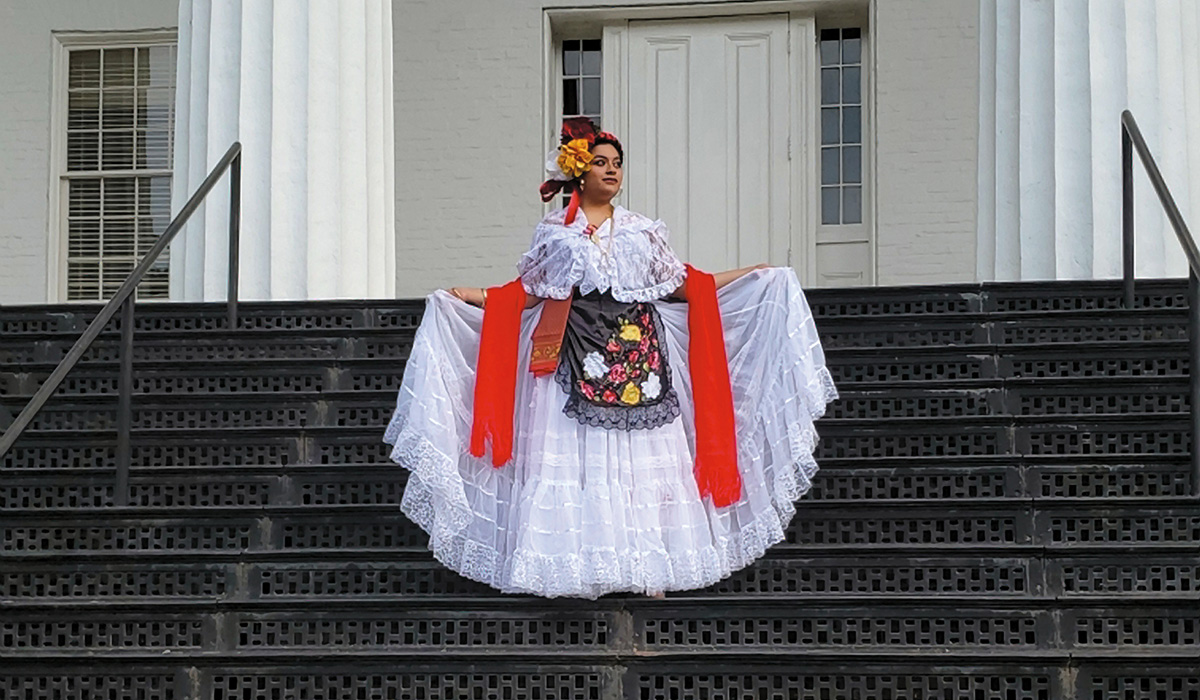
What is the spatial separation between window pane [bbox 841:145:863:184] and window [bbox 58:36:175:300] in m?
4.43

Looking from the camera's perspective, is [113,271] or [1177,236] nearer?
[1177,236]

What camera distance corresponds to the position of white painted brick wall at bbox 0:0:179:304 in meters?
13.2

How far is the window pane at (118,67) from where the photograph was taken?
13.5 m

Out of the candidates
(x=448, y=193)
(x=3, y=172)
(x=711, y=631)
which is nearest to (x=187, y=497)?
(x=711, y=631)

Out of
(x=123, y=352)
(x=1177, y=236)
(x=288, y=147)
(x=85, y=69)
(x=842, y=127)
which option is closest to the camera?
(x=123, y=352)

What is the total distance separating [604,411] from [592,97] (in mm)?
6291

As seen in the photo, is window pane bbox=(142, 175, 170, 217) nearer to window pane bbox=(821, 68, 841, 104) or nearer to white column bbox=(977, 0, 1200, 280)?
window pane bbox=(821, 68, 841, 104)

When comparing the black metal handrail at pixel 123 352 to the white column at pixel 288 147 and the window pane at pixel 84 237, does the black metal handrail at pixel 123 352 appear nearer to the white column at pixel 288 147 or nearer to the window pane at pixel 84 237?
the white column at pixel 288 147

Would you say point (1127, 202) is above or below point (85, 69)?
below

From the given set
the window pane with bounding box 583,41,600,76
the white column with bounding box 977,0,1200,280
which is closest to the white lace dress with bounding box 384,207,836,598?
the white column with bounding box 977,0,1200,280

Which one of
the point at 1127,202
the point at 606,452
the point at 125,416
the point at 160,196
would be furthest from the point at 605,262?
the point at 160,196

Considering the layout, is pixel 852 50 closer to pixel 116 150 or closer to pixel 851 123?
pixel 851 123

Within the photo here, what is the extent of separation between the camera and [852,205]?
42.0 feet

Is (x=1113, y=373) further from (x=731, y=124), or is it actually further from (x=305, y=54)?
(x=731, y=124)
